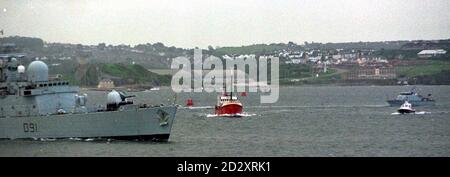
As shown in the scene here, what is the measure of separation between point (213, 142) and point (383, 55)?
15028 cm

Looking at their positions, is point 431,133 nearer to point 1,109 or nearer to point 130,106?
point 130,106

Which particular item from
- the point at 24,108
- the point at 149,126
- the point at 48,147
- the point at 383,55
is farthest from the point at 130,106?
the point at 383,55

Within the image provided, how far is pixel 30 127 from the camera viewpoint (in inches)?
1657

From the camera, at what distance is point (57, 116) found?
40594mm

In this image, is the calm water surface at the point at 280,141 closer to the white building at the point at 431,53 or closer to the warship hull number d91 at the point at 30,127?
the warship hull number d91 at the point at 30,127

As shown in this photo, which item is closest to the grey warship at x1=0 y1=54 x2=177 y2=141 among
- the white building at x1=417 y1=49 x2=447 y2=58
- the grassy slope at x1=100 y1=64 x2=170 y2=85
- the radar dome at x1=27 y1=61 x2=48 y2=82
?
the radar dome at x1=27 y1=61 x2=48 y2=82

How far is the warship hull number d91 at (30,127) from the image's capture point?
41.8m

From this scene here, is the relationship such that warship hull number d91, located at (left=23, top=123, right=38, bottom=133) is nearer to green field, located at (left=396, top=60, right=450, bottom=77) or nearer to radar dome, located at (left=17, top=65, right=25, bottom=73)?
radar dome, located at (left=17, top=65, right=25, bottom=73)

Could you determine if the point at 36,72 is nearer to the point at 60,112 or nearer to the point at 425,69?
the point at 60,112

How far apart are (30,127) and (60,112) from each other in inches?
92.1

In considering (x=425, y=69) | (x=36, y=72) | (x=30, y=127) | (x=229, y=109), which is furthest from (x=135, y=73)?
(x=30, y=127)

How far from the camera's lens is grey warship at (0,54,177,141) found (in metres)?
38.7

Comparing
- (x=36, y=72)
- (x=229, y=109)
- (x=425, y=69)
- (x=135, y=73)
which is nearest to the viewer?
(x=36, y=72)
